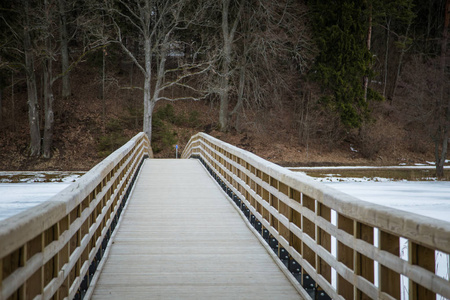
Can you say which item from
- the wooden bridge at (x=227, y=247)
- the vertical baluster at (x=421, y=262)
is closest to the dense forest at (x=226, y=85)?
the wooden bridge at (x=227, y=247)

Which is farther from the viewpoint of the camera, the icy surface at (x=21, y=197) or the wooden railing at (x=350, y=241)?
the icy surface at (x=21, y=197)

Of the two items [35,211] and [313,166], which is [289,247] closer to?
[35,211]

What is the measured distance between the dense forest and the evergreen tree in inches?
3.1

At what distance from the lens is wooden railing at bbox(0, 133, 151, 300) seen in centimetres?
238

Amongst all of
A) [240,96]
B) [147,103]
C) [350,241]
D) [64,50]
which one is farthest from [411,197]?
[64,50]

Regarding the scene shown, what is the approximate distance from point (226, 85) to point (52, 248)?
26137 millimetres

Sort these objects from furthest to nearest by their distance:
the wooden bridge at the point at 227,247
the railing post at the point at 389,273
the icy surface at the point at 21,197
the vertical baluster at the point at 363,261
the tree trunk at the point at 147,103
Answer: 1. the tree trunk at the point at 147,103
2. the icy surface at the point at 21,197
3. the vertical baluster at the point at 363,261
4. the railing post at the point at 389,273
5. the wooden bridge at the point at 227,247

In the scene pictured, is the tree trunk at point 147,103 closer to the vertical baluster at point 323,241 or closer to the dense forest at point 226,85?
the dense forest at point 226,85

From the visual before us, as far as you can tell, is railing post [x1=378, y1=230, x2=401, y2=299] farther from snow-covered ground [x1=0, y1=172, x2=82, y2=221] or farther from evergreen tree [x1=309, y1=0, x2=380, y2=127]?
evergreen tree [x1=309, y1=0, x2=380, y2=127]

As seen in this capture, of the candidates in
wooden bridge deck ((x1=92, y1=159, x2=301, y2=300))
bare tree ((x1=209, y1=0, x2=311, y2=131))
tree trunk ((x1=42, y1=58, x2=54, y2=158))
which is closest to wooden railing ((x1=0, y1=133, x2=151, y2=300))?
wooden bridge deck ((x1=92, y1=159, x2=301, y2=300))

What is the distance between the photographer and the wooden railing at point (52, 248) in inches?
93.7

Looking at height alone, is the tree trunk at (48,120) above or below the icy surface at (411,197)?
above

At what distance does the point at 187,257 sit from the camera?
216 inches

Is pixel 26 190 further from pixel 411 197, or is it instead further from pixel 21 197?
pixel 411 197
